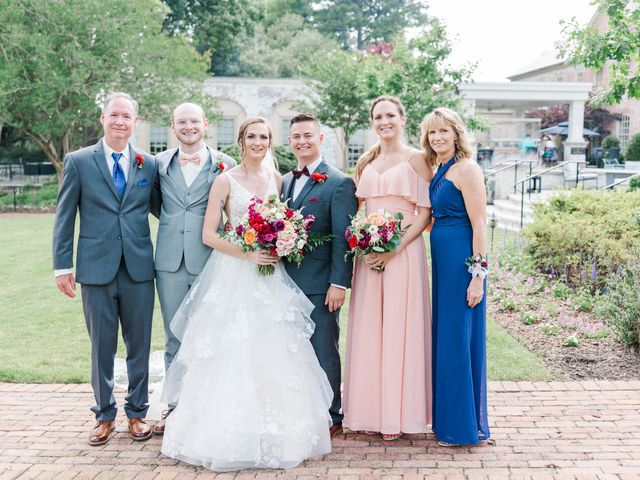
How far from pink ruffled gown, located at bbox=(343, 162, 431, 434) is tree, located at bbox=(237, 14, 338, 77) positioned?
126 feet

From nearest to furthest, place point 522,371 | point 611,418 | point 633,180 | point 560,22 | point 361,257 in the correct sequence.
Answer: point 361,257 < point 611,418 < point 522,371 < point 560,22 < point 633,180

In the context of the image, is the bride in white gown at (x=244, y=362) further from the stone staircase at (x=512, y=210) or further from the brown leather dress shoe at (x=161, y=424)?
the stone staircase at (x=512, y=210)

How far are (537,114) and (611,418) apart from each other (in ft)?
133

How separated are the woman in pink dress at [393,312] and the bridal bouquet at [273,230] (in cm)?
56

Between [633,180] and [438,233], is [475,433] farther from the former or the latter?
[633,180]

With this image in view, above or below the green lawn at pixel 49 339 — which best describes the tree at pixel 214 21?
above

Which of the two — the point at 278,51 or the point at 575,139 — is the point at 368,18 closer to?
the point at 278,51

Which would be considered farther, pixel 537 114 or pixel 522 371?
pixel 537 114

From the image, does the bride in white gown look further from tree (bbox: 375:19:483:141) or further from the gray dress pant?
tree (bbox: 375:19:483:141)

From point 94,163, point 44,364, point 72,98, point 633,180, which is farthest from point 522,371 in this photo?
point 72,98

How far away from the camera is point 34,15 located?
23094 mm

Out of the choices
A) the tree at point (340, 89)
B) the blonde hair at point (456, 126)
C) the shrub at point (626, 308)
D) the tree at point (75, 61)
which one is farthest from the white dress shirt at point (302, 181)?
the tree at point (340, 89)

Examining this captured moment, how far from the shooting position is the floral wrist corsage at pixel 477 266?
461cm

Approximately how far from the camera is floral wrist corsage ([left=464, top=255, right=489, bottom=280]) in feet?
15.1
